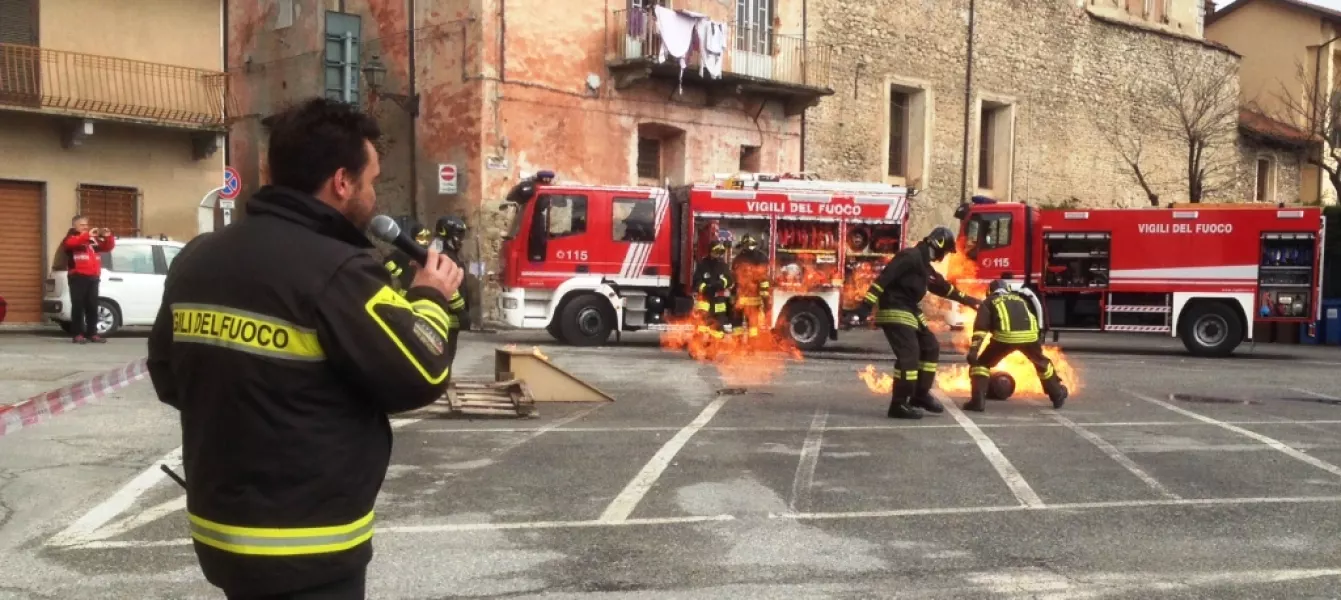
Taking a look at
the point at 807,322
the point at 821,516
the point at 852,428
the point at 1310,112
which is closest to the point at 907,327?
the point at 852,428

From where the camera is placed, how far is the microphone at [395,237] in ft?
8.75

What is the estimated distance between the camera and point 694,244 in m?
18.0

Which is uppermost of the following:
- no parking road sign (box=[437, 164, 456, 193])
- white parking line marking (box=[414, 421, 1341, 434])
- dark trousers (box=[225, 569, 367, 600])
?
no parking road sign (box=[437, 164, 456, 193])

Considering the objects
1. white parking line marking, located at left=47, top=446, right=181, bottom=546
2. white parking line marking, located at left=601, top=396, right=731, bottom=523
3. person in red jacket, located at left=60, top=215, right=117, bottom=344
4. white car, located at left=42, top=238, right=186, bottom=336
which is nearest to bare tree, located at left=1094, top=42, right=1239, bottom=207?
white car, located at left=42, top=238, right=186, bottom=336

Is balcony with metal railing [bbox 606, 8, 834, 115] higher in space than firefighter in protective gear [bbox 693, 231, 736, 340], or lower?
higher

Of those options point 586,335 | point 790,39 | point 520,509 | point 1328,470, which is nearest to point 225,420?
point 520,509

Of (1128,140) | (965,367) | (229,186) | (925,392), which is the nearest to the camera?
(925,392)

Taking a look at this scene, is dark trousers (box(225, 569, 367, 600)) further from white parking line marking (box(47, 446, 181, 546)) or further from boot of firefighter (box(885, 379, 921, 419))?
boot of firefighter (box(885, 379, 921, 419))

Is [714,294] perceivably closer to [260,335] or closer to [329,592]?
[329,592]

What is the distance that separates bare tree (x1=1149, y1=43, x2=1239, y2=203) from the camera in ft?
113

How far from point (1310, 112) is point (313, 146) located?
40554 mm

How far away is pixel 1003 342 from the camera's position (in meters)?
10.9

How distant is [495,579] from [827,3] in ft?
79.3

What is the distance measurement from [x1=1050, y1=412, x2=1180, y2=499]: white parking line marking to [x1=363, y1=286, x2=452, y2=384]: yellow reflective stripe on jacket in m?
5.77
